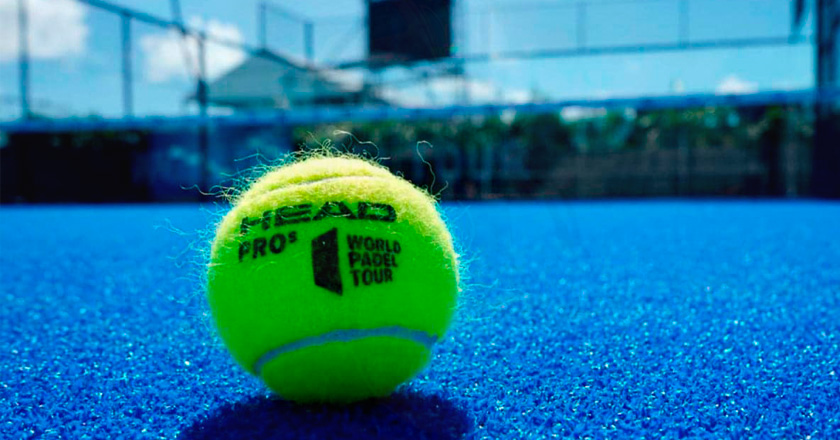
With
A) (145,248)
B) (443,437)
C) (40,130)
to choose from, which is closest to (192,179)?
(40,130)

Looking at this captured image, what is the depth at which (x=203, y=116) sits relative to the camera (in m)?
15.1

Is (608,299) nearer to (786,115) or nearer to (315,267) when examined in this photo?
(315,267)

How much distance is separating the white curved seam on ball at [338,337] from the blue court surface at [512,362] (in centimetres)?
12

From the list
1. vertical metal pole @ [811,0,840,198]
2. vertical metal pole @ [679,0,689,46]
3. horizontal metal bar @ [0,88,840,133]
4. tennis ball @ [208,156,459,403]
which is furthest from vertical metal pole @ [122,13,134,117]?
tennis ball @ [208,156,459,403]

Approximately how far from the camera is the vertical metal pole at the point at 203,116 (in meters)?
15.3

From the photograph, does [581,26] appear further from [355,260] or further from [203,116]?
[355,260]

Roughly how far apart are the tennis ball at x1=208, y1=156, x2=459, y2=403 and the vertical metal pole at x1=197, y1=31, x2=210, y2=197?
14343 mm

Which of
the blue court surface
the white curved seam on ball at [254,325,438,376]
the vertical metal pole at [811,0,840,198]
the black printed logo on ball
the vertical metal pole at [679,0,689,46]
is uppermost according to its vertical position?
the vertical metal pole at [679,0,689,46]

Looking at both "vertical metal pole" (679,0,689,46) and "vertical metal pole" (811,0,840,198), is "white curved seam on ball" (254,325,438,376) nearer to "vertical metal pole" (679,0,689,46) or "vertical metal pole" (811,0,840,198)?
"vertical metal pole" (811,0,840,198)

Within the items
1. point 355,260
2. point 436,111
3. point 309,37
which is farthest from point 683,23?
point 355,260

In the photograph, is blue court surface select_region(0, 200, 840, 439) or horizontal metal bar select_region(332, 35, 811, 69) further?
horizontal metal bar select_region(332, 35, 811, 69)

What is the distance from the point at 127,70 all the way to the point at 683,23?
37.1ft

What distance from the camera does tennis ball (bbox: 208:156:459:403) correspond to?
134 centimetres

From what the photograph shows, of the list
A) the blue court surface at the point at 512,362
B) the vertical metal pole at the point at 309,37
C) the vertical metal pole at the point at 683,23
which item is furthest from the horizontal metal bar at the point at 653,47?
the blue court surface at the point at 512,362
